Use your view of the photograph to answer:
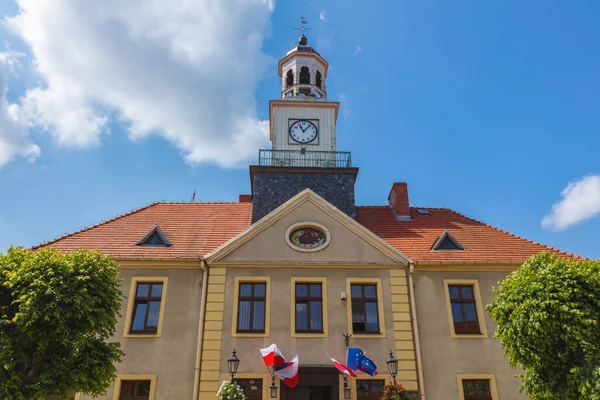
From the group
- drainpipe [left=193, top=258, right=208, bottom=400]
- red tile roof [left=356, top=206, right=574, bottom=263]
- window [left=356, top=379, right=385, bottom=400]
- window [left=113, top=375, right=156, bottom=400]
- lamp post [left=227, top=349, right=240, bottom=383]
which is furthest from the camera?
red tile roof [left=356, top=206, right=574, bottom=263]

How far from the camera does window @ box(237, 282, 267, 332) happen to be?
16.2 m

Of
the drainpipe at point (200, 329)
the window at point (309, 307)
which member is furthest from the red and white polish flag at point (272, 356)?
Result: the drainpipe at point (200, 329)

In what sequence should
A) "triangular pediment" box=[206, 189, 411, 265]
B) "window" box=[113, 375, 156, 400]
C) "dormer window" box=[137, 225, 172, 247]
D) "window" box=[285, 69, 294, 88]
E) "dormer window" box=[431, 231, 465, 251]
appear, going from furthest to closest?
"window" box=[285, 69, 294, 88] < "dormer window" box=[431, 231, 465, 251] < "dormer window" box=[137, 225, 172, 247] < "triangular pediment" box=[206, 189, 411, 265] < "window" box=[113, 375, 156, 400]

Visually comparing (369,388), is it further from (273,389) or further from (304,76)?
(304,76)

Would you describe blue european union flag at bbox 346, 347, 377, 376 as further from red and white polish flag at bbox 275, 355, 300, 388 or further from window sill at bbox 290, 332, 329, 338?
red and white polish flag at bbox 275, 355, 300, 388

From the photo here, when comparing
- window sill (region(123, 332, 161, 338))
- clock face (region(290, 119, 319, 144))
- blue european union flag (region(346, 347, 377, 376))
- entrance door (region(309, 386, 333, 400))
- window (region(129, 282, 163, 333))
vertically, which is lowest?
entrance door (region(309, 386, 333, 400))

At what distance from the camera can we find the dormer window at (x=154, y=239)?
18172 millimetres

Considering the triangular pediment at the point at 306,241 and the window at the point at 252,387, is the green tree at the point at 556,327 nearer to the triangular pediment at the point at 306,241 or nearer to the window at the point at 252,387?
the triangular pediment at the point at 306,241


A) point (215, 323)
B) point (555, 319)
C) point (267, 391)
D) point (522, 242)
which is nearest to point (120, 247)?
point (215, 323)

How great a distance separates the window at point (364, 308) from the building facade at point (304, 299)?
0.04 meters

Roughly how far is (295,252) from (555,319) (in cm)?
897

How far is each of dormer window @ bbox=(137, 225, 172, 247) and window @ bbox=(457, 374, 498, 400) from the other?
11.9 meters

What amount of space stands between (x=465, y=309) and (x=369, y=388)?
4.68m

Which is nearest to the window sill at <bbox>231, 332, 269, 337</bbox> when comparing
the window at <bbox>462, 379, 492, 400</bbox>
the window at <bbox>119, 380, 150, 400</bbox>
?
the window at <bbox>119, 380, 150, 400</bbox>
